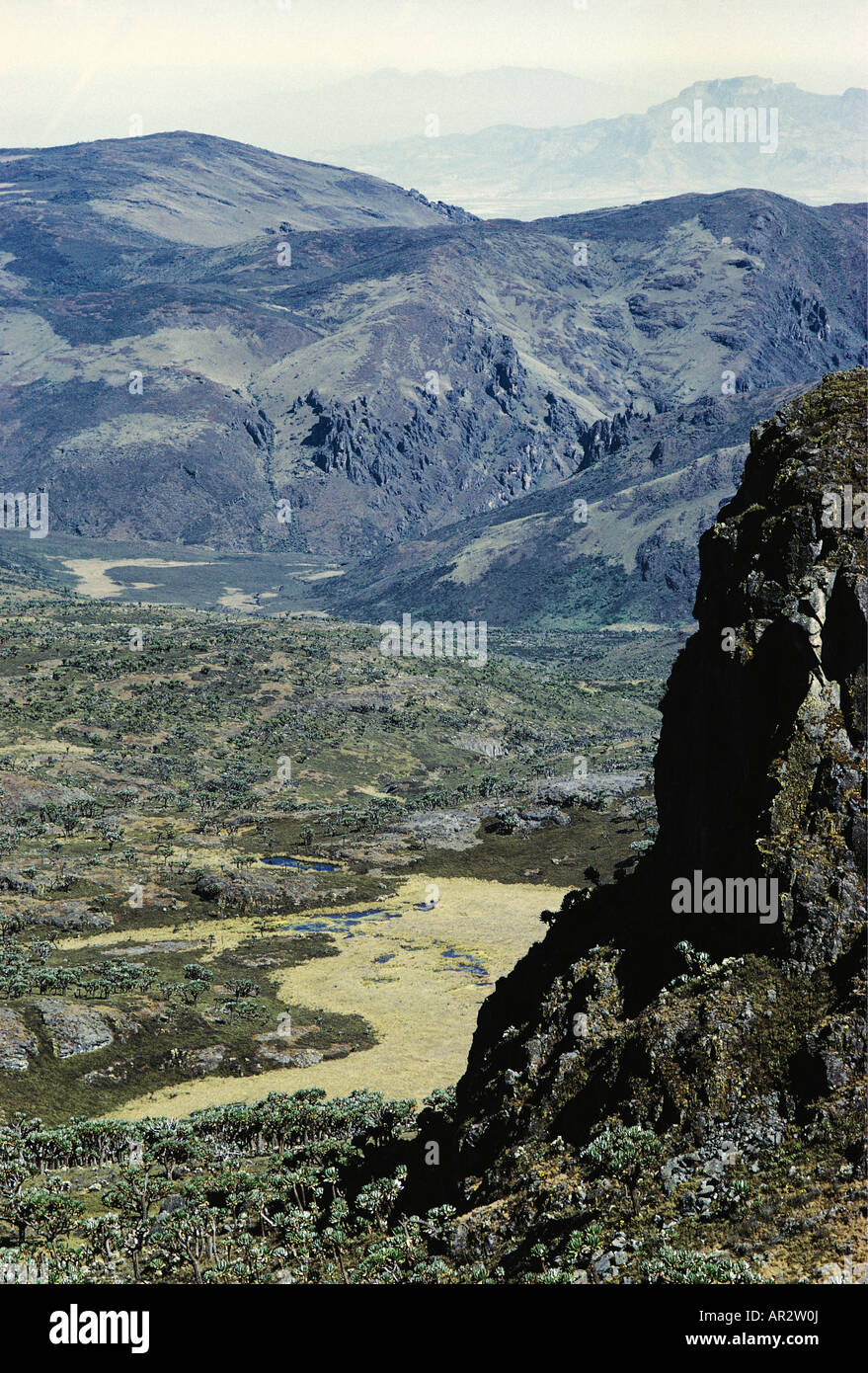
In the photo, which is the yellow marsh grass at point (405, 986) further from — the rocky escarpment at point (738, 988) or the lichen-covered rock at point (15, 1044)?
the rocky escarpment at point (738, 988)

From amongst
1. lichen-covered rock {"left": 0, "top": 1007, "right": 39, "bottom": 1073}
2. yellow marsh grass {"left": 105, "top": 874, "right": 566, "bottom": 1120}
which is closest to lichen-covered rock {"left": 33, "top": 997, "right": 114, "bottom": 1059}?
lichen-covered rock {"left": 0, "top": 1007, "right": 39, "bottom": 1073}

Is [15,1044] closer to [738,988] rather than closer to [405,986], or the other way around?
[405,986]

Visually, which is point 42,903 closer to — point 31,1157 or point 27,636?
point 31,1157

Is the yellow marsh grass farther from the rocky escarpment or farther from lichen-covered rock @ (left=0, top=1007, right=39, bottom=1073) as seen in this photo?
the rocky escarpment

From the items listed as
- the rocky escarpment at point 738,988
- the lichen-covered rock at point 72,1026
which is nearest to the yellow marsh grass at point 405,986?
the lichen-covered rock at point 72,1026

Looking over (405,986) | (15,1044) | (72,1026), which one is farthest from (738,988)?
(405,986)
